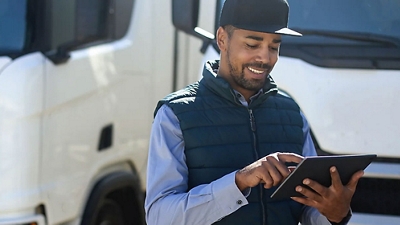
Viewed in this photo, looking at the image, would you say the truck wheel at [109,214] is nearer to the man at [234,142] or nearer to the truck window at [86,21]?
the truck window at [86,21]

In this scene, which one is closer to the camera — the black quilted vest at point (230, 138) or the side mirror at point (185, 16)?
the black quilted vest at point (230, 138)

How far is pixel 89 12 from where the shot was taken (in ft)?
13.4

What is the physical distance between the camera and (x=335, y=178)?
212cm

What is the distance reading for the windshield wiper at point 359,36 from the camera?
375 centimetres

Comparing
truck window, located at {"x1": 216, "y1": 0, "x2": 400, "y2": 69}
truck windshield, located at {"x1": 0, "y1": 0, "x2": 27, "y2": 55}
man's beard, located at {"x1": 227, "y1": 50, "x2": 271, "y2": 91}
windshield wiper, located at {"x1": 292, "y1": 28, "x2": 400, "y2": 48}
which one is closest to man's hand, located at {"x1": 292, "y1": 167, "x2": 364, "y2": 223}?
man's beard, located at {"x1": 227, "y1": 50, "x2": 271, "y2": 91}

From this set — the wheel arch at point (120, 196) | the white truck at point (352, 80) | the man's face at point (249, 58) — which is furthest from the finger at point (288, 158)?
the wheel arch at point (120, 196)

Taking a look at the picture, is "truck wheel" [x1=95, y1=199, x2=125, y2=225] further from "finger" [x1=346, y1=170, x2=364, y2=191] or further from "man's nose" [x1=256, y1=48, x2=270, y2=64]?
"finger" [x1=346, y1=170, x2=364, y2=191]

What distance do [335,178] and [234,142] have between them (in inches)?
15.5

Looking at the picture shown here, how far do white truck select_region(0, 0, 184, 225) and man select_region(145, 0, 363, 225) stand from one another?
4.24ft

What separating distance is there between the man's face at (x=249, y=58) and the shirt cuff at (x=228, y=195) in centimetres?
41

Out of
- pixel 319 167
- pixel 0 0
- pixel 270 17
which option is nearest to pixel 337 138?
pixel 270 17

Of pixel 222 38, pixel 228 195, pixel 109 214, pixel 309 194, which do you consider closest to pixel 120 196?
pixel 109 214

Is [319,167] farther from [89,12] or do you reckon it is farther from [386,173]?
[89,12]

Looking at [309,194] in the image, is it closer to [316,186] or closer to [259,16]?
[316,186]
